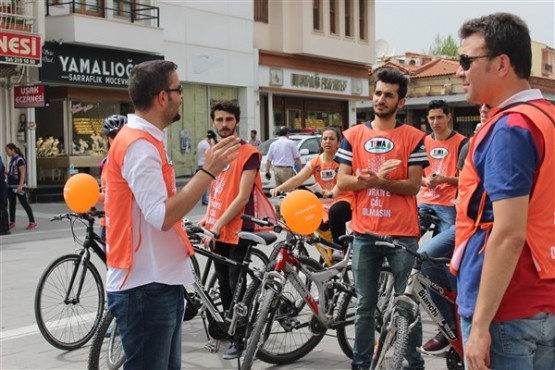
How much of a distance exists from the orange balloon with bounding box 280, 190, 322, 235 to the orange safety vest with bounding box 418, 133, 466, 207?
2103 millimetres

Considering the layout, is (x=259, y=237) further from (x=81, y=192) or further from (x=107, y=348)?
(x=81, y=192)

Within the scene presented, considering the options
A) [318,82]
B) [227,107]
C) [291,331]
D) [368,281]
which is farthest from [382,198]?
[318,82]

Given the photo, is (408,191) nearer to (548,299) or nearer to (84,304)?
(548,299)

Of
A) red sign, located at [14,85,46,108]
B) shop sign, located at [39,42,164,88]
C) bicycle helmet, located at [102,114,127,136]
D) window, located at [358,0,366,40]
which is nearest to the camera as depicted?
bicycle helmet, located at [102,114,127,136]

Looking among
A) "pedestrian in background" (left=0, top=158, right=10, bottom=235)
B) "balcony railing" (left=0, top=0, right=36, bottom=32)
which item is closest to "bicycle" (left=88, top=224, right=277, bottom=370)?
"pedestrian in background" (left=0, top=158, right=10, bottom=235)

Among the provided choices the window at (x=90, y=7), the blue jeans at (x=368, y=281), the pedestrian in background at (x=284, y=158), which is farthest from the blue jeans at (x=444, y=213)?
the window at (x=90, y=7)

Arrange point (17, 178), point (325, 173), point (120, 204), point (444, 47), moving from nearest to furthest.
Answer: point (120, 204) < point (325, 173) < point (17, 178) < point (444, 47)

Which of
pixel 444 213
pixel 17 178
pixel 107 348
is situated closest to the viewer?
A: pixel 107 348

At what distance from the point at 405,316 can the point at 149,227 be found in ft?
5.94

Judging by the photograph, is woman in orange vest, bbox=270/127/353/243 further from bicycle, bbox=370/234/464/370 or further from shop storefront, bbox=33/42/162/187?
shop storefront, bbox=33/42/162/187

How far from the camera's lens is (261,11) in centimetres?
3192

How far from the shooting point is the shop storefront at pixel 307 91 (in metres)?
31.6

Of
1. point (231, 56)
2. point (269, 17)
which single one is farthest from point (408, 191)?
point (269, 17)

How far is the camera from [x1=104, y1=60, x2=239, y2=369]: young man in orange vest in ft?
10.5
